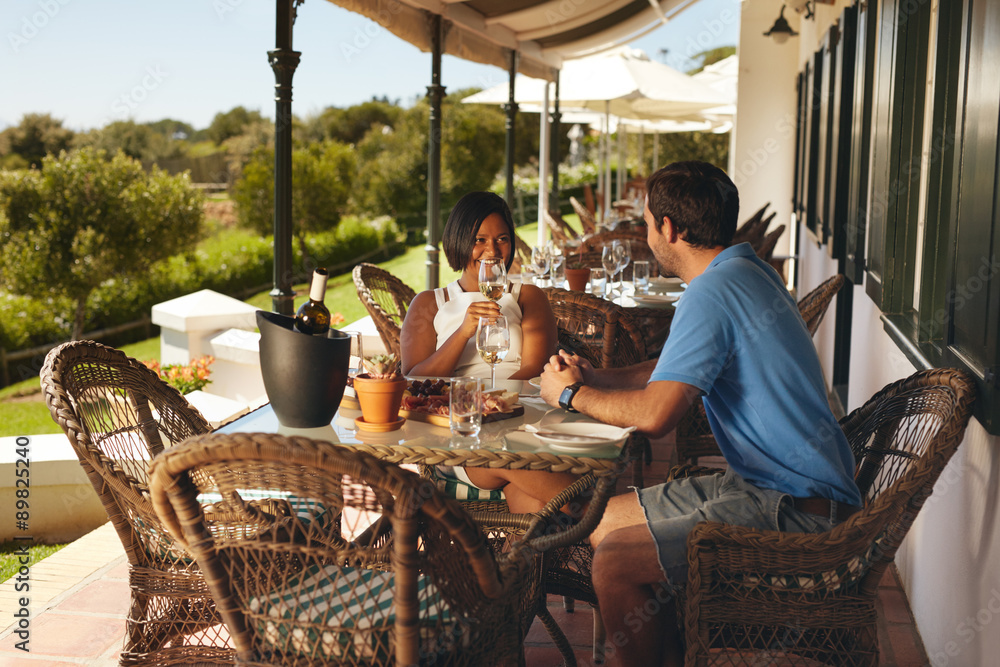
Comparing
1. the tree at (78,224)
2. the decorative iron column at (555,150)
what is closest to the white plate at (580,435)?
the decorative iron column at (555,150)

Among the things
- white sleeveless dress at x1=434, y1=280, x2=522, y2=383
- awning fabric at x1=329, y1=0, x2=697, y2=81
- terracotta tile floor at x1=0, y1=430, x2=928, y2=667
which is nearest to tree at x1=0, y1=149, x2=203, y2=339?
awning fabric at x1=329, y1=0, x2=697, y2=81

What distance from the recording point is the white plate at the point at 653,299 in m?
4.16

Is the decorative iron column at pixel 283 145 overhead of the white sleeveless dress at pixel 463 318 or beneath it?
overhead

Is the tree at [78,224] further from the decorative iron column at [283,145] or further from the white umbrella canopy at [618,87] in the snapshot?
the decorative iron column at [283,145]

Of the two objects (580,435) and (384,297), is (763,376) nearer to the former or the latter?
(580,435)

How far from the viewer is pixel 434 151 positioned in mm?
6238

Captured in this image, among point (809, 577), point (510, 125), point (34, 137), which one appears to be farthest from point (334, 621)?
point (34, 137)

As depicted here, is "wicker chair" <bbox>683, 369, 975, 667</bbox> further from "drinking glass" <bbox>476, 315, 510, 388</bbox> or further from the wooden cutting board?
"drinking glass" <bbox>476, 315, 510, 388</bbox>

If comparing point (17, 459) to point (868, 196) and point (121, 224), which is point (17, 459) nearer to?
point (868, 196)

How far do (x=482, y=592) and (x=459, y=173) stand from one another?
23.4 meters

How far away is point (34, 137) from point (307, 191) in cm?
721

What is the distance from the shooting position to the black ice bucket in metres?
1.91

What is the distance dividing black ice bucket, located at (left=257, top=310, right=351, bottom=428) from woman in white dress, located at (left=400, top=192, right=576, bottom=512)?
685mm

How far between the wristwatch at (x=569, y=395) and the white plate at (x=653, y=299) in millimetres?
2075
